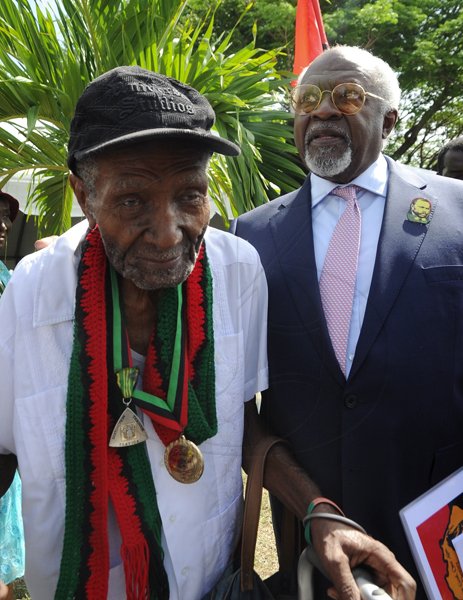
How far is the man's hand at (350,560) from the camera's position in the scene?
1.46 m

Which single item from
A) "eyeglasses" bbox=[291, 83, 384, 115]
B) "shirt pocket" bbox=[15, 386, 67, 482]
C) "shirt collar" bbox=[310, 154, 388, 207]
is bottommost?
"shirt pocket" bbox=[15, 386, 67, 482]

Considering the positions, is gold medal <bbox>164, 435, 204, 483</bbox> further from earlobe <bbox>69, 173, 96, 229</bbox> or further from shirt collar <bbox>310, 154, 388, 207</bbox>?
shirt collar <bbox>310, 154, 388, 207</bbox>

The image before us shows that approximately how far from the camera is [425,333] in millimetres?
2098

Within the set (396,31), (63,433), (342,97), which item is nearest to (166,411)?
(63,433)

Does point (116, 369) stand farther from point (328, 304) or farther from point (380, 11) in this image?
point (380, 11)

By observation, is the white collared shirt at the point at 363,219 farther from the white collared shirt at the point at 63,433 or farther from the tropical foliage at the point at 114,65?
the tropical foliage at the point at 114,65

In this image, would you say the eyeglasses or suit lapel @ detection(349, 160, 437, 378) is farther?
the eyeglasses

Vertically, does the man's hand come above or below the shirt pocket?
below

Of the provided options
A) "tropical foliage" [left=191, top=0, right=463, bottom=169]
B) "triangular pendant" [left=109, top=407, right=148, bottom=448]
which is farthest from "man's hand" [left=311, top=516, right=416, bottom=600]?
"tropical foliage" [left=191, top=0, right=463, bottom=169]

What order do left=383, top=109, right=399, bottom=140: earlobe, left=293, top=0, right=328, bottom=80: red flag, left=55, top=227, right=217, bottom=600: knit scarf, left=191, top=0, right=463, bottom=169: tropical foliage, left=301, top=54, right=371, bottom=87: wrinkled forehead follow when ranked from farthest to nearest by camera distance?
left=191, top=0, right=463, bottom=169: tropical foliage → left=293, top=0, right=328, bottom=80: red flag → left=383, top=109, right=399, bottom=140: earlobe → left=301, top=54, right=371, bottom=87: wrinkled forehead → left=55, top=227, right=217, bottom=600: knit scarf

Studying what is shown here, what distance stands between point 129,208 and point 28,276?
0.33 m

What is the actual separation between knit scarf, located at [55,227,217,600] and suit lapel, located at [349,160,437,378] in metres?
0.67

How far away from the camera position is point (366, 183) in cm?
238

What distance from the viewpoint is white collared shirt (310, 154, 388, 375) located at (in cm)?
217
